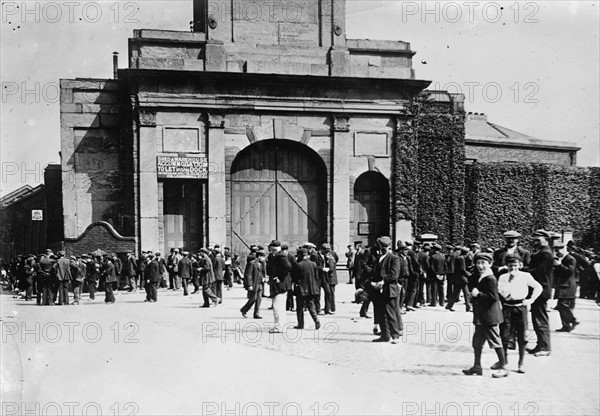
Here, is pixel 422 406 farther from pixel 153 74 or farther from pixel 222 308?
pixel 153 74

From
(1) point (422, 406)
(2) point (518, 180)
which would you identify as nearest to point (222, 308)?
(1) point (422, 406)

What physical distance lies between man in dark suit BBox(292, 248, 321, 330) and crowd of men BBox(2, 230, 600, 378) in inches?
0.8

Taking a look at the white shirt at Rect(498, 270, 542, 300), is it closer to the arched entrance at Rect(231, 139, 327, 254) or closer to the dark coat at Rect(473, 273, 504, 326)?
the dark coat at Rect(473, 273, 504, 326)

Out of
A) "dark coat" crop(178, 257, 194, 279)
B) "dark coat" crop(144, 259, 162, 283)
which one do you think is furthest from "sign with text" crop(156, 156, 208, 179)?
"dark coat" crop(144, 259, 162, 283)

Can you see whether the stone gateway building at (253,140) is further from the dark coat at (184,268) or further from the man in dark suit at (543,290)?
the man in dark suit at (543,290)

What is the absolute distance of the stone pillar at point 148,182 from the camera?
22000mm

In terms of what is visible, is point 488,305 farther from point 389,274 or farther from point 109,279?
point 109,279

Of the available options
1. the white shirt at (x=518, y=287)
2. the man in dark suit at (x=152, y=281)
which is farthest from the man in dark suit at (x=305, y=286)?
the man in dark suit at (x=152, y=281)

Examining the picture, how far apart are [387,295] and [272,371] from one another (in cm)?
310

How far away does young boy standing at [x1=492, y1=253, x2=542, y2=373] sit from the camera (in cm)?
873

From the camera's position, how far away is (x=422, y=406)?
7070mm

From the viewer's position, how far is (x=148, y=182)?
22.0 meters

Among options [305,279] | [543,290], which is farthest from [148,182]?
[543,290]

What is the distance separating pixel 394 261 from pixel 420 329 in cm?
190
